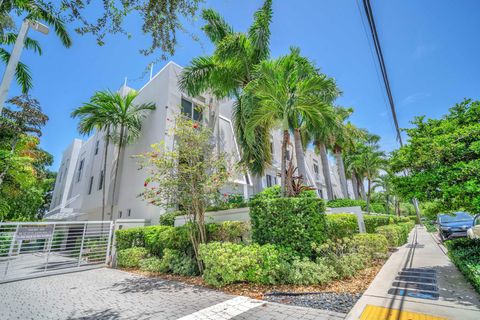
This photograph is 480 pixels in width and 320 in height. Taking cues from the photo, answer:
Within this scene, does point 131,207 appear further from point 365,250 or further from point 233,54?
point 365,250

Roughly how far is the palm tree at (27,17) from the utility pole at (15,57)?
19 centimetres

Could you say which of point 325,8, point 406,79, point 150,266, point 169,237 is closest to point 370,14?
point 325,8

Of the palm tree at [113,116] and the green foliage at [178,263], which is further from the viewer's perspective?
the palm tree at [113,116]

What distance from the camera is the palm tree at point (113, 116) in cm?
1316

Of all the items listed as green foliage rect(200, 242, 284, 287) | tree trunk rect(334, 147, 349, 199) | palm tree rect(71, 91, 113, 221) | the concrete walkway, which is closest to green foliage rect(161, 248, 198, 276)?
green foliage rect(200, 242, 284, 287)

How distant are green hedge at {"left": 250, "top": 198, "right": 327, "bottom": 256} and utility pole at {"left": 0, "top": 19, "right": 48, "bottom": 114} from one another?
7055 millimetres

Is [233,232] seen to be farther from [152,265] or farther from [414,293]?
[414,293]

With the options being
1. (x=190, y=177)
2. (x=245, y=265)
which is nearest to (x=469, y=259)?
(x=245, y=265)

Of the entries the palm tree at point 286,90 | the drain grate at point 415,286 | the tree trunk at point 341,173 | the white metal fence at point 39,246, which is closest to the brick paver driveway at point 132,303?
the white metal fence at point 39,246

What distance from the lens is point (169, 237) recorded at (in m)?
8.71

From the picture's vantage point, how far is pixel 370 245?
830cm

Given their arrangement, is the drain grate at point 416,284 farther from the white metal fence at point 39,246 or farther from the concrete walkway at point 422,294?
the white metal fence at point 39,246

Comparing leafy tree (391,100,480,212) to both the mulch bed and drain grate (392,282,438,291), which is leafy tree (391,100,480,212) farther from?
the mulch bed

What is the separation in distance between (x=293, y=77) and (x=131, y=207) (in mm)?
11739
